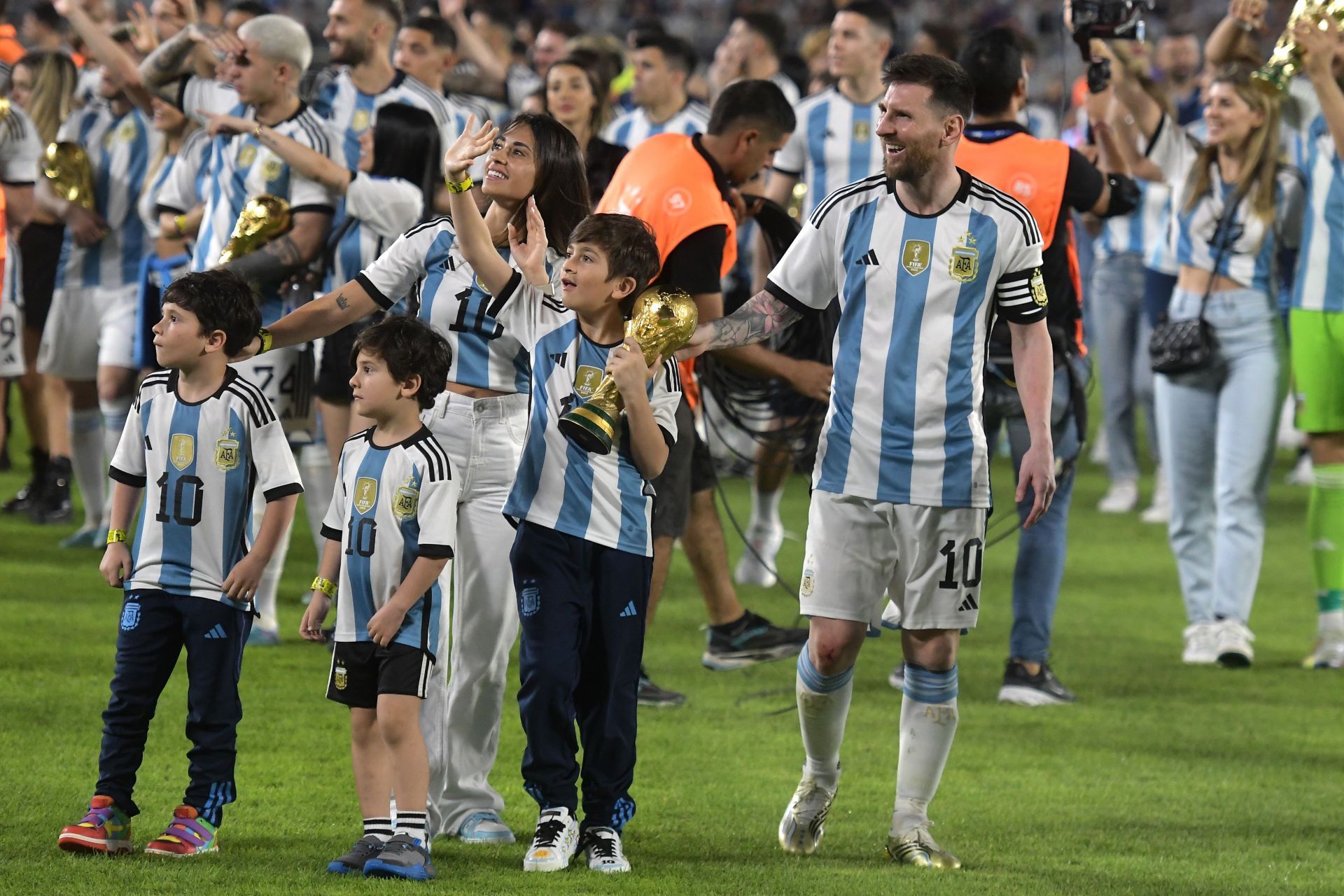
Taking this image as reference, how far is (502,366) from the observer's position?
440cm

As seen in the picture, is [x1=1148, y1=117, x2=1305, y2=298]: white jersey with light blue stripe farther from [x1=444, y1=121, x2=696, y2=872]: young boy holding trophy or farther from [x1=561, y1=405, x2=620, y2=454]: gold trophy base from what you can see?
[x1=561, y1=405, x2=620, y2=454]: gold trophy base

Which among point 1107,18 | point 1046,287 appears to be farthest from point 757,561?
point 1107,18

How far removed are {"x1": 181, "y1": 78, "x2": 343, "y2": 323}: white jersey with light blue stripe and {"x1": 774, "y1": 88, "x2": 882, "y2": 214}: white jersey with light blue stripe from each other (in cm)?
258

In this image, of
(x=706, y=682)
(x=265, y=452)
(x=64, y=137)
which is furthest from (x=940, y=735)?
(x=64, y=137)

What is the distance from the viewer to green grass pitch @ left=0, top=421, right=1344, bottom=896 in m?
4.02

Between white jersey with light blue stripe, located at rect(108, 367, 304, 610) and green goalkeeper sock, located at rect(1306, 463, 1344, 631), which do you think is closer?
white jersey with light blue stripe, located at rect(108, 367, 304, 610)

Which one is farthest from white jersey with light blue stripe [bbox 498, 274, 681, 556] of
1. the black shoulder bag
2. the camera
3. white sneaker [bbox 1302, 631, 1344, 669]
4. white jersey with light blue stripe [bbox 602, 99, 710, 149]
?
white jersey with light blue stripe [bbox 602, 99, 710, 149]

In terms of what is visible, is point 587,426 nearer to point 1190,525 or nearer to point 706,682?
point 706,682

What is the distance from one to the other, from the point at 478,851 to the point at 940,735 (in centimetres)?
113

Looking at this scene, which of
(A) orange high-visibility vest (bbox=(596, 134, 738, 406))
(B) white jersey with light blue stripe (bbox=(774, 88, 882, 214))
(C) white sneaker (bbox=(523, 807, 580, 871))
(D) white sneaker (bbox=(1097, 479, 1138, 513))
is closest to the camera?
(C) white sneaker (bbox=(523, 807, 580, 871))

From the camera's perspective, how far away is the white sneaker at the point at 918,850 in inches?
165

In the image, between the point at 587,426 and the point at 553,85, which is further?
the point at 553,85

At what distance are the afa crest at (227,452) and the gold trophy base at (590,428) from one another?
772 millimetres

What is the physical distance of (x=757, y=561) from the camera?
8273 mm
